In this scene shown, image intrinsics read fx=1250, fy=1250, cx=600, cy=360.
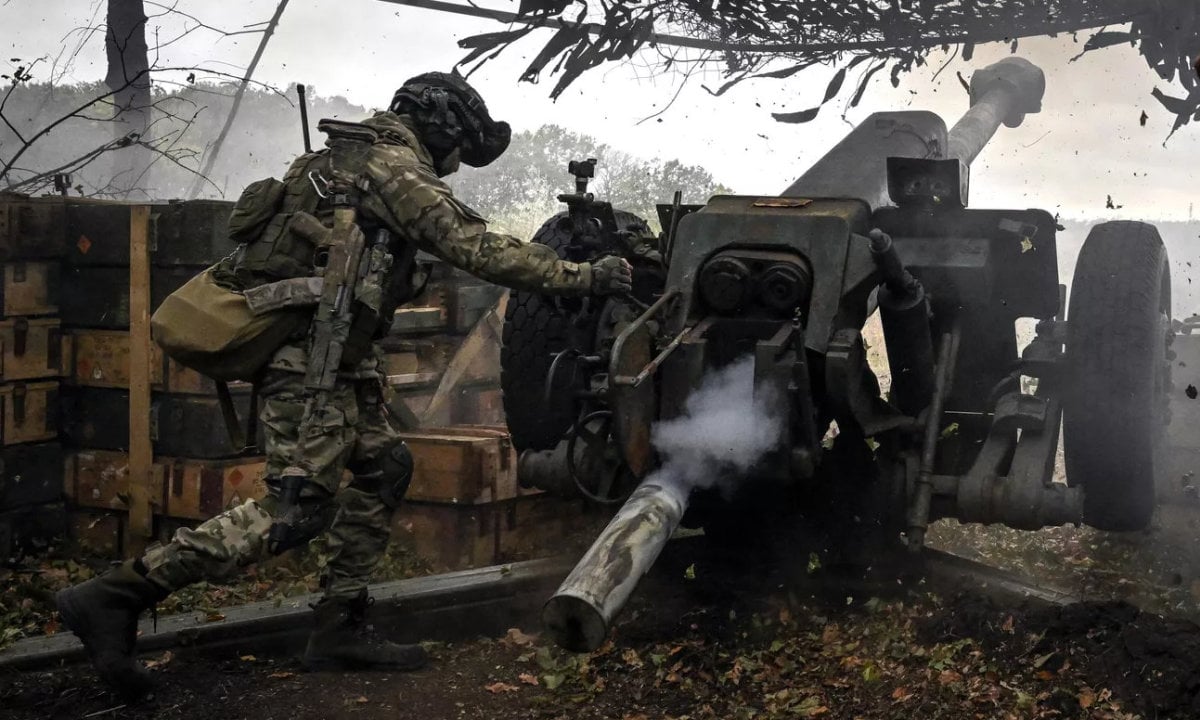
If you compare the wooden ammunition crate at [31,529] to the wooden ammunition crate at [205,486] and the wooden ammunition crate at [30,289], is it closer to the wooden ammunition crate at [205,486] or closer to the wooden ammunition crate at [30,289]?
the wooden ammunition crate at [205,486]

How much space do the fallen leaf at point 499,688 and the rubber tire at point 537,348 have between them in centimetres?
123

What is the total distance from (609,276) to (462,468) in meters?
1.85

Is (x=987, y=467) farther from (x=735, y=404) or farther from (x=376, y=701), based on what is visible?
(x=376, y=701)

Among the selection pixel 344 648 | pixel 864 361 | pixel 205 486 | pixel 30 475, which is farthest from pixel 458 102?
pixel 30 475

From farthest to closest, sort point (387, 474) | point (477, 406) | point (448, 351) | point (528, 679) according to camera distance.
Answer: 1. point (477, 406)
2. point (448, 351)
3. point (387, 474)
4. point (528, 679)

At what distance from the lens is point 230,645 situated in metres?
4.48

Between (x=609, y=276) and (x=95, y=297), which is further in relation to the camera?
(x=95, y=297)

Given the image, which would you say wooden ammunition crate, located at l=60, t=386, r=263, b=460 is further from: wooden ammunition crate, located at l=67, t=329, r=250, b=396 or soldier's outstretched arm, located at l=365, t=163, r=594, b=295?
soldier's outstretched arm, located at l=365, t=163, r=594, b=295

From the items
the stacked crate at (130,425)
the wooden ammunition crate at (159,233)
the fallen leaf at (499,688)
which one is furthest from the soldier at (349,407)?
the wooden ammunition crate at (159,233)

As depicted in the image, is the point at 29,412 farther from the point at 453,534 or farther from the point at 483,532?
the point at 483,532

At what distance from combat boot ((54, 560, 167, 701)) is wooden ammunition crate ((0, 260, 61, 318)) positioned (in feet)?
8.04

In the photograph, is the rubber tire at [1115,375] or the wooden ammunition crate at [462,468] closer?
the rubber tire at [1115,375]

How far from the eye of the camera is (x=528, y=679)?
4285 mm

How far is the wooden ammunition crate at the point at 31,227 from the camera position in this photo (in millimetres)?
5848
